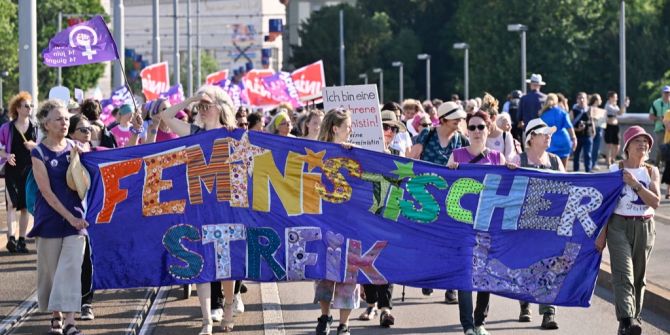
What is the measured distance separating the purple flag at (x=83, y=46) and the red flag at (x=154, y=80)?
695 inches

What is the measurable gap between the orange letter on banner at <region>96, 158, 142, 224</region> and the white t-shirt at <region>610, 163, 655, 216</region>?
353cm

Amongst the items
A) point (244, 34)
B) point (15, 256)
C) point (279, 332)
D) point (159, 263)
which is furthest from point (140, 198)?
point (244, 34)

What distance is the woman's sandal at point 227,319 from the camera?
10.9m

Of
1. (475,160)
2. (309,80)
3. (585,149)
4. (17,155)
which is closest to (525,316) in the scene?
(475,160)

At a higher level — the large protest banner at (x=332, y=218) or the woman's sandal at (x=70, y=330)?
the large protest banner at (x=332, y=218)

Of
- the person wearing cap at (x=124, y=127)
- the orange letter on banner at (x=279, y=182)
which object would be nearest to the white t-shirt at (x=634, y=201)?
the orange letter on banner at (x=279, y=182)

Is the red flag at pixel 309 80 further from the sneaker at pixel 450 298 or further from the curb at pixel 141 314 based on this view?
the sneaker at pixel 450 298

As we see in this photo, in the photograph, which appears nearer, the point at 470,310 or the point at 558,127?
the point at 470,310

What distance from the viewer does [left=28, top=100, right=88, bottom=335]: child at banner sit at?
10.6 metres

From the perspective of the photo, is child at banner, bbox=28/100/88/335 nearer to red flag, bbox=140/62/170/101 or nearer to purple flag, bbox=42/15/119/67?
purple flag, bbox=42/15/119/67

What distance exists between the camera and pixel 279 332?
11.0 metres

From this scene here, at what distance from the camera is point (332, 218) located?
35.6 ft

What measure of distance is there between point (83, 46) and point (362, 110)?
4.37m

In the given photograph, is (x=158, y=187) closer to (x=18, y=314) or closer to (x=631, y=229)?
(x=18, y=314)
